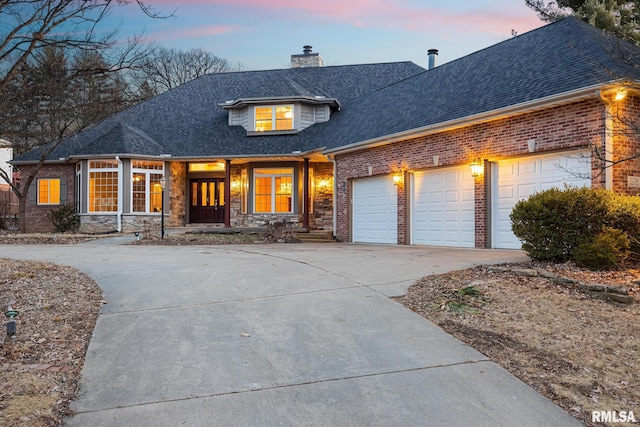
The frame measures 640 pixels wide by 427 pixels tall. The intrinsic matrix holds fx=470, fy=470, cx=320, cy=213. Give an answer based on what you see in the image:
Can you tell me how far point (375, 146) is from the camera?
1477 cm

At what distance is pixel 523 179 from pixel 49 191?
2016 cm

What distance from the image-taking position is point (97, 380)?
3.63m

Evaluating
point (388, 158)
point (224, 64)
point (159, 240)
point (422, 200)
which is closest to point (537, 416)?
point (422, 200)

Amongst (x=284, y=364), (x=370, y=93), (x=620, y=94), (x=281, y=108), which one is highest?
(x=370, y=93)

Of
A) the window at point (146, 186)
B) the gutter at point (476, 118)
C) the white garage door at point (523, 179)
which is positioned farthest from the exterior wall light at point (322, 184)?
the white garage door at point (523, 179)

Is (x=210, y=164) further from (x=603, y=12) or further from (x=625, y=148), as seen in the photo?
(x=603, y=12)

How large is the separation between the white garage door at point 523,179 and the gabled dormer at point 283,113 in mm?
10518

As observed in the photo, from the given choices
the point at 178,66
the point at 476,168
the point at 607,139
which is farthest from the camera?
the point at 178,66

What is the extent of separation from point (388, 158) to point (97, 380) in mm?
11738

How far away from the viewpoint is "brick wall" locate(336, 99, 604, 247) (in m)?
9.30

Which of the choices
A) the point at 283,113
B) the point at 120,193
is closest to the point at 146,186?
the point at 120,193

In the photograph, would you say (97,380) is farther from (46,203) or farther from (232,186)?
(46,203)

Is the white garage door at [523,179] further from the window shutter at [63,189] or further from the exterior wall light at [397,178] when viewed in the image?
the window shutter at [63,189]

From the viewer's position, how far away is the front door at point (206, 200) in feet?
69.6
